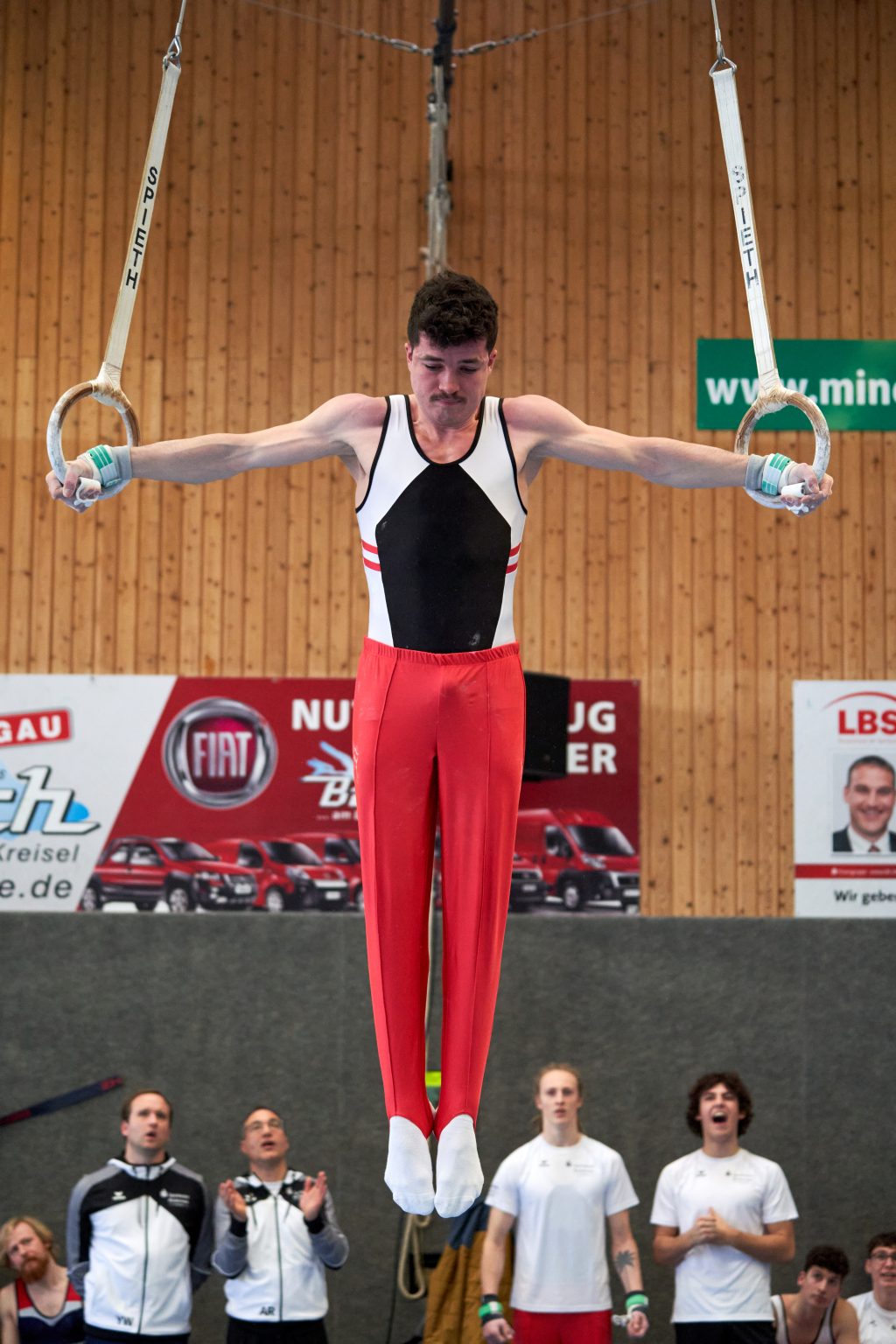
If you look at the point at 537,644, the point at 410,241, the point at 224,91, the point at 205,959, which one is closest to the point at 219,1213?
the point at 205,959

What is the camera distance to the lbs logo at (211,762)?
8.71m

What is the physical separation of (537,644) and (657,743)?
0.88 metres

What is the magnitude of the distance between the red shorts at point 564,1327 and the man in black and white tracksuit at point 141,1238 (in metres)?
1.43

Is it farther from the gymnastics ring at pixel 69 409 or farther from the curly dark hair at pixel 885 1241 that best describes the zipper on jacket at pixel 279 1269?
the gymnastics ring at pixel 69 409

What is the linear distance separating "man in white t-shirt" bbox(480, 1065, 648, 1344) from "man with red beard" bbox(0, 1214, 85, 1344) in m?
1.84

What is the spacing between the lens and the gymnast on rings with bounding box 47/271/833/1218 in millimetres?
3424

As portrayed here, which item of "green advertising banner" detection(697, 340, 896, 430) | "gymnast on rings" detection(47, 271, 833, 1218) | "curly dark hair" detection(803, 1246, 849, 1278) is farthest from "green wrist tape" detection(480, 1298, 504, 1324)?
"green advertising banner" detection(697, 340, 896, 430)

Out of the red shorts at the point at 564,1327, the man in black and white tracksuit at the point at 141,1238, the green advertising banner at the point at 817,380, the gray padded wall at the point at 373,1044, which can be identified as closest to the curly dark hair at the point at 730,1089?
the red shorts at the point at 564,1327

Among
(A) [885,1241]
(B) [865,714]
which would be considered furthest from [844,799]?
(A) [885,1241]

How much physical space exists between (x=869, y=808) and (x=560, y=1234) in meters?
3.24

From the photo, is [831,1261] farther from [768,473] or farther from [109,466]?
[109,466]

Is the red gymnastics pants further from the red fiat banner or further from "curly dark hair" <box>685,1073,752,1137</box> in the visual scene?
the red fiat banner

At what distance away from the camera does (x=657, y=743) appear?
8820 mm

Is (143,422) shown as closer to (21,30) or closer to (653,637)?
(21,30)
